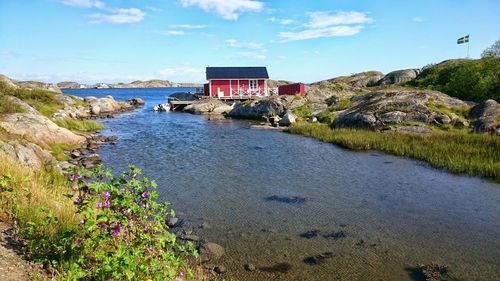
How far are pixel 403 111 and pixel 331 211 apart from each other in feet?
70.7

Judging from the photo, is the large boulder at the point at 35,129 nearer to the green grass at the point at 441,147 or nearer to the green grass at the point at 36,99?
the green grass at the point at 36,99

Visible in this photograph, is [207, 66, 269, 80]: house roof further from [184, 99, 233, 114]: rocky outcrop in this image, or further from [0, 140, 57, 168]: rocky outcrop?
[0, 140, 57, 168]: rocky outcrop

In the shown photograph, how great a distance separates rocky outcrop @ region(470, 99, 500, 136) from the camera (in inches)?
1019

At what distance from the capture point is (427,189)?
17.0 metres

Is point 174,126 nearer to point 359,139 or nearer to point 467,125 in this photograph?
point 359,139

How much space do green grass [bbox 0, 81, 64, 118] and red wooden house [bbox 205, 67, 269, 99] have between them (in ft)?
89.8

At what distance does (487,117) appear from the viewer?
90.6 feet

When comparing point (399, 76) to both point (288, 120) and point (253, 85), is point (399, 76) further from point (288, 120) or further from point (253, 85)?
point (288, 120)

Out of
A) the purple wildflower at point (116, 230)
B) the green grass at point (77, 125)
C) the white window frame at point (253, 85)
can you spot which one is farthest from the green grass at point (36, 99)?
the purple wildflower at point (116, 230)

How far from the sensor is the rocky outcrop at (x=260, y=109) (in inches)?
1960

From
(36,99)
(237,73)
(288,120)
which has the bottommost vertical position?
(288,120)

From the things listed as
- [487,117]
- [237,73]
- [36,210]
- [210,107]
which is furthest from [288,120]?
[36,210]

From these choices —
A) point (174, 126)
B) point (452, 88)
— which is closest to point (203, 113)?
point (174, 126)

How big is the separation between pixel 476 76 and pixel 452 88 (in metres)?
3.14
